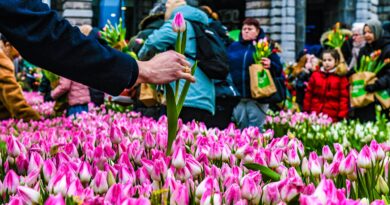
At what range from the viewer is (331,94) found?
8.67 metres

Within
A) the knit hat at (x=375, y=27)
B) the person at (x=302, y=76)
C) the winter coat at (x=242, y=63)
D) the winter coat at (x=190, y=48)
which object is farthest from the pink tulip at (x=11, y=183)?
the person at (x=302, y=76)

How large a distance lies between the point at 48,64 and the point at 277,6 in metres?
23.5

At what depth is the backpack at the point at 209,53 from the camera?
596 cm

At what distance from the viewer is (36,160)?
2396 millimetres

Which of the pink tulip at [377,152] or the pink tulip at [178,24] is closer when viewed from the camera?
the pink tulip at [377,152]

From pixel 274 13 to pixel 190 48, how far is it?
785 inches

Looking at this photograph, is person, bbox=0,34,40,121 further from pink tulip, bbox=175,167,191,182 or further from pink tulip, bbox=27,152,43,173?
pink tulip, bbox=175,167,191,182

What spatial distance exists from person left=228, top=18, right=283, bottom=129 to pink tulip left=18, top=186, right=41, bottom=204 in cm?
601

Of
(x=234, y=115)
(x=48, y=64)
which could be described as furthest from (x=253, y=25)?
(x=48, y=64)

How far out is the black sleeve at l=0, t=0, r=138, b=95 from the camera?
232 centimetres

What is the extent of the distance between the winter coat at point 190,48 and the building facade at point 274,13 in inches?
549

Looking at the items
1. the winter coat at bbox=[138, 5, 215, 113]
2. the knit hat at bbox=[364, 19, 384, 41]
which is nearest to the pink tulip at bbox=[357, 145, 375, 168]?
the winter coat at bbox=[138, 5, 215, 113]

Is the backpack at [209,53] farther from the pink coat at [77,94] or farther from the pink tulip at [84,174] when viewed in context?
the pink tulip at [84,174]

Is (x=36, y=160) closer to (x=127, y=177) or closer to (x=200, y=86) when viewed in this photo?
(x=127, y=177)
